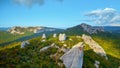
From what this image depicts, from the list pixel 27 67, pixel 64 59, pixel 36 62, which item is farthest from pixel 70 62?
pixel 27 67

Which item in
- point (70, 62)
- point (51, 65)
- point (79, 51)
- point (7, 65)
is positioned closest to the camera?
point (7, 65)

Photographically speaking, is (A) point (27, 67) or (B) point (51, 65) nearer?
(A) point (27, 67)

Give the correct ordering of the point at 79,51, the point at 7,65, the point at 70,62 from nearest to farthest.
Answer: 1. the point at 7,65
2. the point at 70,62
3. the point at 79,51

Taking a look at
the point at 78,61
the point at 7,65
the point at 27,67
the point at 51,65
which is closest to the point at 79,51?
the point at 78,61

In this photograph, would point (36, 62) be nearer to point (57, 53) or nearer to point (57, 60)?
point (57, 60)

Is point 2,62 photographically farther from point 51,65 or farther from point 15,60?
point 51,65

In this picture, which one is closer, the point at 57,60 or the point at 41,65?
the point at 41,65

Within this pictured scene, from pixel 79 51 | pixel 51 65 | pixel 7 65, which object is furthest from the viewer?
pixel 79 51

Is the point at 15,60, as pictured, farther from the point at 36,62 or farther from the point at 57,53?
the point at 57,53

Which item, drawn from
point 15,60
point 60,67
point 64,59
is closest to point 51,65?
point 60,67
